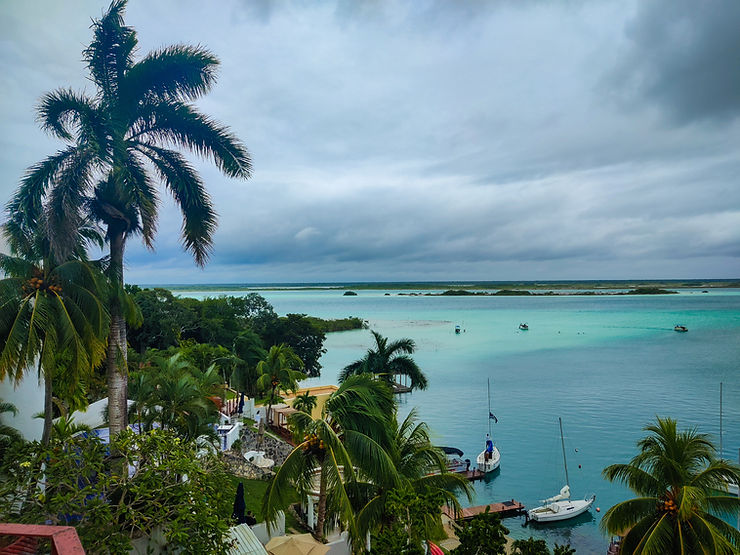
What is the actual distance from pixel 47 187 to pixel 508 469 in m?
27.3

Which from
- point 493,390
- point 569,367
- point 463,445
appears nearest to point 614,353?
point 569,367

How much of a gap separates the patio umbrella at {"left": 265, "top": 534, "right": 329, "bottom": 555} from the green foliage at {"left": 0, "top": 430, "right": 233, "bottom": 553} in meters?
4.66

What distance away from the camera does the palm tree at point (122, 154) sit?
1055cm

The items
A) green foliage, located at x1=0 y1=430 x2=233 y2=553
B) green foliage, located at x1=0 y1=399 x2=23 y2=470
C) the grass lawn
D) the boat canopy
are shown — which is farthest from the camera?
the boat canopy

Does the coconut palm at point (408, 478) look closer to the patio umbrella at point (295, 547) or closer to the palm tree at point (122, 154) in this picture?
the patio umbrella at point (295, 547)

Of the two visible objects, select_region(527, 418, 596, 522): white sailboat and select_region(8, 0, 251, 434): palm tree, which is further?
select_region(527, 418, 596, 522): white sailboat

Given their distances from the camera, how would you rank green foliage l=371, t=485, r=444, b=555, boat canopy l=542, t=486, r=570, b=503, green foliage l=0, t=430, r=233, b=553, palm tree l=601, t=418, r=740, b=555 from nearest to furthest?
green foliage l=371, t=485, r=444, b=555 → green foliage l=0, t=430, r=233, b=553 → palm tree l=601, t=418, r=740, b=555 → boat canopy l=542, t=486, r=570, b=503

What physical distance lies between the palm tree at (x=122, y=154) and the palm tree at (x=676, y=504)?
12.1 metres

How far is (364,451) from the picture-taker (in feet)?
35.7

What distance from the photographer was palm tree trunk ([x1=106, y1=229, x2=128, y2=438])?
11.5 metres

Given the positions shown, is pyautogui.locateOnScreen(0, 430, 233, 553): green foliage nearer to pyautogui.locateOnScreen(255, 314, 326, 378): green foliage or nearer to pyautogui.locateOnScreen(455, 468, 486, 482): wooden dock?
pyautogui.locateOnScreen(455, 468, 486, 482): wooden dock

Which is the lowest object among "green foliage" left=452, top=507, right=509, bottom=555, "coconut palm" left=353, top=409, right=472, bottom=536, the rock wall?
the rock wall

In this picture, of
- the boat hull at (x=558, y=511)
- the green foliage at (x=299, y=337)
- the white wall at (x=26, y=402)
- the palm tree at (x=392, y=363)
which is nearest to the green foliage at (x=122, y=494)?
the white wall at (x=26, y=402)

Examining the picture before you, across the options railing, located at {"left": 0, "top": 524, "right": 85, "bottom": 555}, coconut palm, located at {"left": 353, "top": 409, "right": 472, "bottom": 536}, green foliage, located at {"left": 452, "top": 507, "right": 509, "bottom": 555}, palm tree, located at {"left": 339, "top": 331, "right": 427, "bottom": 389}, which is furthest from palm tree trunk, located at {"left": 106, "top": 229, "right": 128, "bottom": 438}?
palm tree, located at {"left": 339, "top": 331, "right": 427, "bottom": 389}
